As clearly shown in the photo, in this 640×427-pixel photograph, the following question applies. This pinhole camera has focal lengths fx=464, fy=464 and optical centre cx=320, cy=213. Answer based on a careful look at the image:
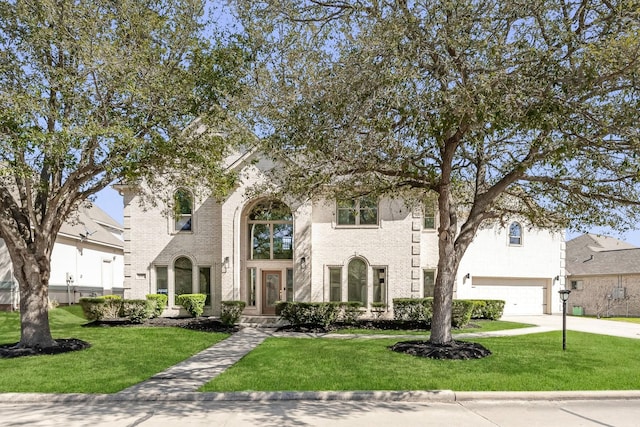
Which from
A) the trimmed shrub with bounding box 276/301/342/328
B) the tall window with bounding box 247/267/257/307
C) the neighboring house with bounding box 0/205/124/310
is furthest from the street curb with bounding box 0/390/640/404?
the neighboring house with bounding box 0/205/124/310

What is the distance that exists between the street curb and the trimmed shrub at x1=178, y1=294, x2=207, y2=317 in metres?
11.3

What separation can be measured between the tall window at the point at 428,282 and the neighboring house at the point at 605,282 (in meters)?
16.1

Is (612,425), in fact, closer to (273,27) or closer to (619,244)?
(273,27)

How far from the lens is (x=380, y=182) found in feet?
45.9

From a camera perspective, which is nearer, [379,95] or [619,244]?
[379,95]

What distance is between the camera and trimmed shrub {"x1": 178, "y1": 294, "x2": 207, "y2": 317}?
19.6 metres

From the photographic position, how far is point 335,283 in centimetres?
2058

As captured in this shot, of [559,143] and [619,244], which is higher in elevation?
[559,143]

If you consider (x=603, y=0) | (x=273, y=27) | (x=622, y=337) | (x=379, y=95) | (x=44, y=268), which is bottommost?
(x=622, y=337)

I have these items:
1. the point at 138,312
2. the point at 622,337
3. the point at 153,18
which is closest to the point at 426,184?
the point at 153,18

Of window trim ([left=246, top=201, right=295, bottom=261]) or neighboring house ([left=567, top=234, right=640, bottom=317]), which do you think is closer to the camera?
window trim ([left=246, top=201, right=295, bottom=261])

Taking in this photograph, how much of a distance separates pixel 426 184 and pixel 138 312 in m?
12.2

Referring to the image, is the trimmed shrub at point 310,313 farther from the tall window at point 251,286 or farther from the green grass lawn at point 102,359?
the green grass lawn at point 102,359

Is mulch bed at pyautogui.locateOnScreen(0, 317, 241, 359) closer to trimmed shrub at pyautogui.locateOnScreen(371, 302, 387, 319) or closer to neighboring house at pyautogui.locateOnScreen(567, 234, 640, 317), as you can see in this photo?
trimmed shrub at pyautogui.locateOnScreen(371, 302, 387, 319)
